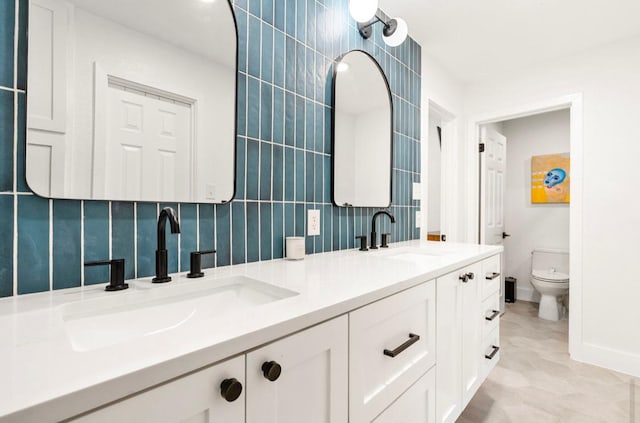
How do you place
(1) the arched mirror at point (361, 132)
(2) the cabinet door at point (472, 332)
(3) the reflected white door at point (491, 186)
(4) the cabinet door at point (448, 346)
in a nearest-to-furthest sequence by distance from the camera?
(4) the cabinet door at point (448, 346), (2) the cabinet door at point (472, 332), (1) the arched mirror at point (361, 132), (3) the reflected white door at point (491, 186)

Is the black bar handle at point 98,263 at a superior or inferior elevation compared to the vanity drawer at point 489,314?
superior

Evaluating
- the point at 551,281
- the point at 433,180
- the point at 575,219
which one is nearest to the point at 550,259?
the point at 551,281

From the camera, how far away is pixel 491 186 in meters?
3.14

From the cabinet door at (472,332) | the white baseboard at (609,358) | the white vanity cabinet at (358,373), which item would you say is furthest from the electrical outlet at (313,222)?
the white baseboard at (609,358)

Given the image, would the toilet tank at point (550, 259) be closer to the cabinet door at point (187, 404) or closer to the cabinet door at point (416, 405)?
the cabinet door at point (416, 405)

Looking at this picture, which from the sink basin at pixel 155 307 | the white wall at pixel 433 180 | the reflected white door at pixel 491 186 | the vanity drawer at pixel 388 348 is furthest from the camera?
the white wall at pixel 433 180

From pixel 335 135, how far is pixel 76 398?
135 centimetres

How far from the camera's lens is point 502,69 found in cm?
260

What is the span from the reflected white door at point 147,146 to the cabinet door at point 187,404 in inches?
23.5

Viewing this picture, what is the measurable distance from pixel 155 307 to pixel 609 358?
9.60 ft

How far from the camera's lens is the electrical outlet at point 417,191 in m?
2.18

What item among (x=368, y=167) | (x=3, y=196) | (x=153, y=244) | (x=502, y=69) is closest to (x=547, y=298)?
(x=502, y=69)

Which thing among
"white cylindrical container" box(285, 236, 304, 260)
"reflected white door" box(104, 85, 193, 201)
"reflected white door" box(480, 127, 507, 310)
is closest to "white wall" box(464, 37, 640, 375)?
"reflected white door" box(480, 127, 507, 310)

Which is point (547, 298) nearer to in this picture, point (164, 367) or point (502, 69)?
point (502, 69)
